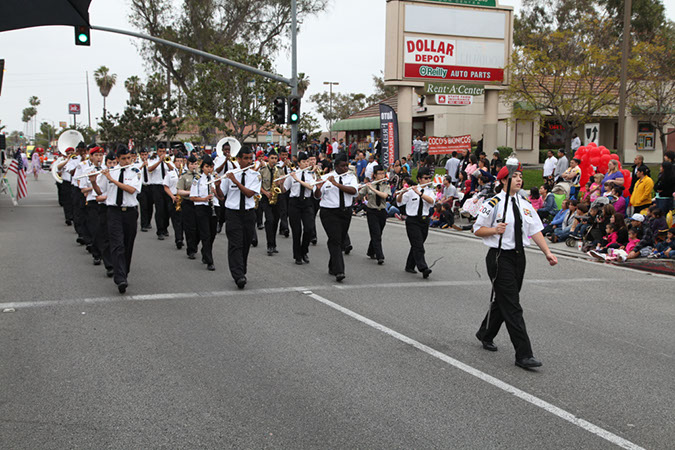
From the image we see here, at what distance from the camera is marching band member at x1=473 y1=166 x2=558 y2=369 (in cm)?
609

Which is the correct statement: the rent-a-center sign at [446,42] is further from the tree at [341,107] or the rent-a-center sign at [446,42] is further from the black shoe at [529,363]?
the tree at [341,107]

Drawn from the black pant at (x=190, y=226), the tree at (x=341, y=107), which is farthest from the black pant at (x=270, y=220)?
the tree at (x=341, y=107)

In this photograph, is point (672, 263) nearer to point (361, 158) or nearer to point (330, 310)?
point (330, 310)

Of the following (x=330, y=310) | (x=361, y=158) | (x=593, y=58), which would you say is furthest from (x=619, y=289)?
(x=593, y=58)

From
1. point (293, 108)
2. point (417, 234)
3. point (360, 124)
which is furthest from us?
point (360, 124)

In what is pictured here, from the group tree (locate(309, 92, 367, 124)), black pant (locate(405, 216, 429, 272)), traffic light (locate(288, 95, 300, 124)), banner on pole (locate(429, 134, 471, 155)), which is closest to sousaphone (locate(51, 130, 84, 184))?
traffic light (locate(288, 95, 300, 124))

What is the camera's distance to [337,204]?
34.7 feet

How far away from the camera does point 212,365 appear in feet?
19.7

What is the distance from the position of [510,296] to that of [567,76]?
85.0 ft

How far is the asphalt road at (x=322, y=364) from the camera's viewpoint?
4.62m

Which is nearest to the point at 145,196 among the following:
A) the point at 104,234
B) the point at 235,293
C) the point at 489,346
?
the point at 104,234

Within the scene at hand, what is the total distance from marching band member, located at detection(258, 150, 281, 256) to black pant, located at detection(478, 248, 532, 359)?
7086 mm

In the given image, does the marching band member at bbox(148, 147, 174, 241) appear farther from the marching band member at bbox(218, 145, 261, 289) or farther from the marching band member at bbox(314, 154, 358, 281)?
the marching band member at bbox(314, 154, 358, 281)

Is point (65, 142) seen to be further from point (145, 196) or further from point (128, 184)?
point (128, 184)
